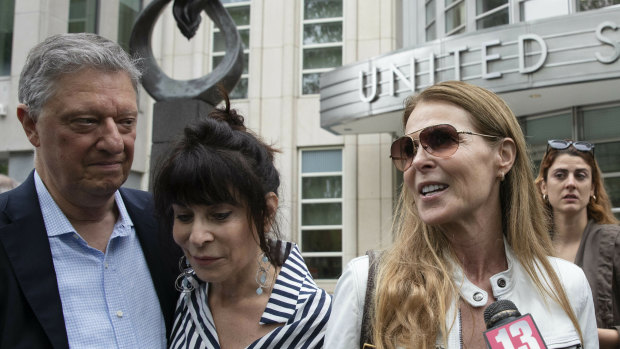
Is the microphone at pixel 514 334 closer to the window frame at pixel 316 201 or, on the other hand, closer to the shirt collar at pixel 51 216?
the shirt collar at pixel 51 216

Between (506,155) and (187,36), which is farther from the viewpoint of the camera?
(187,36)

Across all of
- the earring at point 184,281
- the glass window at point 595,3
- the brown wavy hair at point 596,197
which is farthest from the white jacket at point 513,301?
the glass window at point 595,3

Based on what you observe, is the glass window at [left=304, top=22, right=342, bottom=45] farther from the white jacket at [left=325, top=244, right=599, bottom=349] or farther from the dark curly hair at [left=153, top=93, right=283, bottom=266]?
the white jacket at [left=325, top=244, right=599, bottom=349]

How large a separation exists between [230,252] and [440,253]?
813mm

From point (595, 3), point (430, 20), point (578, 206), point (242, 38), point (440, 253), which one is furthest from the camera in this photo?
point (242, 38)

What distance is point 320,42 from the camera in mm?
17891

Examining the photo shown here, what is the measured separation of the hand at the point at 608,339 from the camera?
352 cm

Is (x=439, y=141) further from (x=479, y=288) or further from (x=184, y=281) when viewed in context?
(x=184, y=281)

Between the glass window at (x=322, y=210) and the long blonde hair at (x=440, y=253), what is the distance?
14628mm

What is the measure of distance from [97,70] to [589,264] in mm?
2890

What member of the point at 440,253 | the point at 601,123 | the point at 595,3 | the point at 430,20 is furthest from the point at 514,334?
the point at 430,20

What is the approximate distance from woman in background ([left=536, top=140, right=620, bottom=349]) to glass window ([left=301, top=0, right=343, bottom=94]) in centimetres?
1363

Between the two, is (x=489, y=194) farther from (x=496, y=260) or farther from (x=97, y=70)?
(x=97, y=70)

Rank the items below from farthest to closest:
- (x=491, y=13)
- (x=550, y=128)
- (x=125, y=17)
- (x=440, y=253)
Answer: (x=125, y=17) < (x=491, y=13) < (x=550, y=128) < (x=440, y=253)
